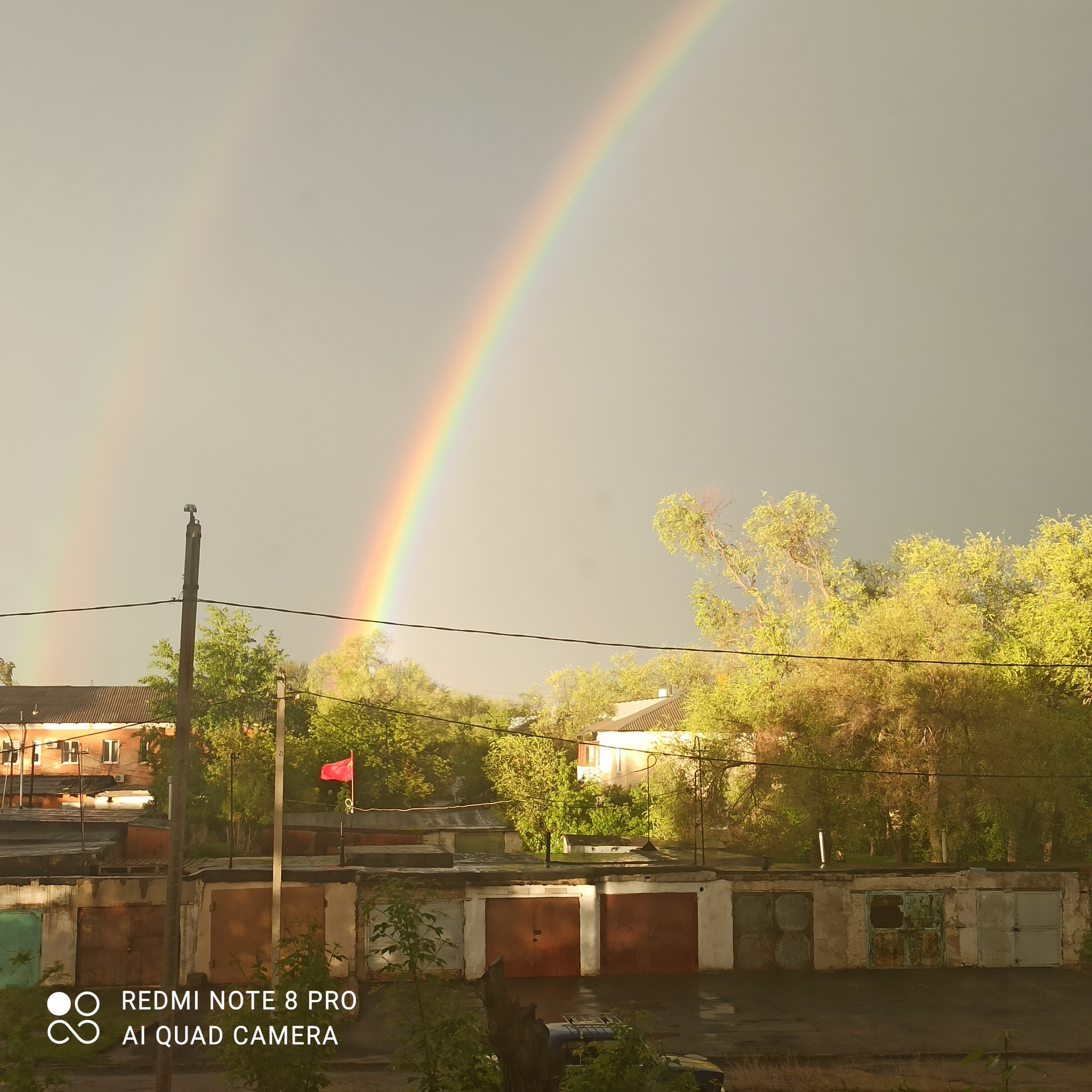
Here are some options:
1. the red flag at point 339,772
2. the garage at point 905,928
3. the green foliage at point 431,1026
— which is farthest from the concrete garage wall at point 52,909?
the garage at point 905,928

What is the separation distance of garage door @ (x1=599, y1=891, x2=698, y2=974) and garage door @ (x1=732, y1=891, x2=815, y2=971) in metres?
1.41

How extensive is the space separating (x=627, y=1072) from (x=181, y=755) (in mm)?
10172

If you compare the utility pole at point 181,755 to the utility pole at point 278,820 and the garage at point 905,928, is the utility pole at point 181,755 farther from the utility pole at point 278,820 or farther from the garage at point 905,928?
the garage at point 905,928

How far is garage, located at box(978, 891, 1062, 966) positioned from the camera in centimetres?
3166

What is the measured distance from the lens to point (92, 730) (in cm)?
7994

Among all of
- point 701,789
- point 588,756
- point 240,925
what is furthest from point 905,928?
point 588,756

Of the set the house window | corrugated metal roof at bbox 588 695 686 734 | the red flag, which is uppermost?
corrugated metal roof at bbox 588 695 686 734

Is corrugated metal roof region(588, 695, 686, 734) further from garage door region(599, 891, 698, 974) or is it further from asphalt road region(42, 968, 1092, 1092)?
asphalt road region(42, 968, 1092, 1092)

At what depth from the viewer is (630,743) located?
2744 inches

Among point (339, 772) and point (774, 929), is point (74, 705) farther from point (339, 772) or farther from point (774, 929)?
point (774, 929)

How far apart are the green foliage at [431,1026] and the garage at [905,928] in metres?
25.1

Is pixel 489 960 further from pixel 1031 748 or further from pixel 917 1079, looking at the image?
pixel 1031 748

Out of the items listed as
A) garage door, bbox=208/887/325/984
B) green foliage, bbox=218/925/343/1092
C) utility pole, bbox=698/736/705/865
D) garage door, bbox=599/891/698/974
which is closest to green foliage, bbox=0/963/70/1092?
green foliage, bbox=218/925/343/1092

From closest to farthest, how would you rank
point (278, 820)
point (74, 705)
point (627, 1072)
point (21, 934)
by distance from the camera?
1. point (627, 1072)
2. point (278, 820)
3. point (21, 934)
4. point (74, 705)
